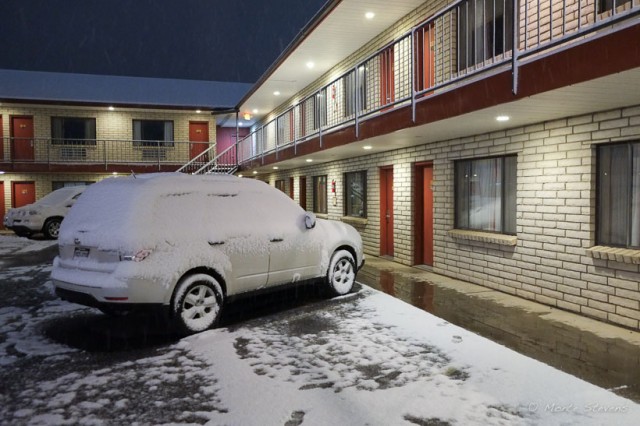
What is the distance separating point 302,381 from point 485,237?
5208mm

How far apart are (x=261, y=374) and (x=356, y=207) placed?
999 centimetres

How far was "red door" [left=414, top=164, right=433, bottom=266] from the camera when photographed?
11.1 metres

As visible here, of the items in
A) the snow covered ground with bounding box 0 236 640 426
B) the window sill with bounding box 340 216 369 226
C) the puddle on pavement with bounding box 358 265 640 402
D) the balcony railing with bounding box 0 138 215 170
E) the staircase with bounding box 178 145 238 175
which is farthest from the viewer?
the balcony railing with bounding box 0 138 215 170

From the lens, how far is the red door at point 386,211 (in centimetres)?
1277

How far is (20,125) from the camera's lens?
25234 mm

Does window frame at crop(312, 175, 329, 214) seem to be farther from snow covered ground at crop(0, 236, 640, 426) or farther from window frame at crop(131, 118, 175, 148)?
window frame at crop(131, 118, 175, 148)

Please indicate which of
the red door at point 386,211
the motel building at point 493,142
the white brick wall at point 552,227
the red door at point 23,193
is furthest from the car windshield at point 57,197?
the white brick wall at point 552,227

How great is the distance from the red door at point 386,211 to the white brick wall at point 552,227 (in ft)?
8.51

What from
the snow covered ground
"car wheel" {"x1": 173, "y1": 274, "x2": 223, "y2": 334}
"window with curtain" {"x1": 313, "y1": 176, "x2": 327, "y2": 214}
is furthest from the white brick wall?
"window with curtain" {"x1": 313, "y1": 176, "x2": 327, "y2": 214}

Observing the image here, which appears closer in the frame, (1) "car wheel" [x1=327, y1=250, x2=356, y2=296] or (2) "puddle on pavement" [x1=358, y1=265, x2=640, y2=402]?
(2) "puddle on pavement" [x1=358, y1=265, x2=640, y2=402]

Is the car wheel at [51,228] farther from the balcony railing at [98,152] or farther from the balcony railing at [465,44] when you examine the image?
the balcony railing at [465,44]

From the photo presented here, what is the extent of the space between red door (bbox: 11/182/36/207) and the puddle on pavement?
868 inches

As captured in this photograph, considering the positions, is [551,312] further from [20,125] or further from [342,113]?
[20,125]

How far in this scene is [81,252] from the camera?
609 cm
